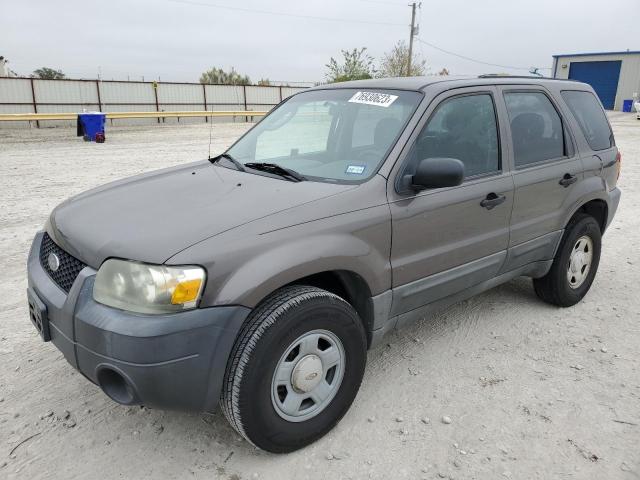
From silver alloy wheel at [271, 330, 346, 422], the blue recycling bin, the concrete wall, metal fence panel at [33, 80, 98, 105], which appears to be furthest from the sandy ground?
the concrete wall

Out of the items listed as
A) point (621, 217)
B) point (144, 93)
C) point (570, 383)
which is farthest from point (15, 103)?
point (570, 383)

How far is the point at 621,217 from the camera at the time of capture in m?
7.17

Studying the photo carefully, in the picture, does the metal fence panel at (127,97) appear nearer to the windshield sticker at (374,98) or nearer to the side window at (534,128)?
the side window at (534,128)

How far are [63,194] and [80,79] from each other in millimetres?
19038

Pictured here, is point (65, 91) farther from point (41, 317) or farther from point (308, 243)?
point (308, 243)

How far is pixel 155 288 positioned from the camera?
7.09 feet

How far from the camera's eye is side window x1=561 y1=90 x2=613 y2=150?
4184 millimetres

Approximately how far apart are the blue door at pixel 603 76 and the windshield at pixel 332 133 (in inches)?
1689

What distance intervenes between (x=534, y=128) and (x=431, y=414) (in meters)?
2.18

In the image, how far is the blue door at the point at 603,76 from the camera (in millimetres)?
39875

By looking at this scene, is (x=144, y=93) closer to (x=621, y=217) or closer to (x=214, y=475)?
(x=621, y=217)

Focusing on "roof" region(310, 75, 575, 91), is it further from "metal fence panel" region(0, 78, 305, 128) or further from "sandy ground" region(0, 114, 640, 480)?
"metal fence panel" region(0, 78, 305, 128)

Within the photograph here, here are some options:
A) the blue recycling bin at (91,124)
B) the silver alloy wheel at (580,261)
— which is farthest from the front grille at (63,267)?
the blue recycling bin at (91,124)

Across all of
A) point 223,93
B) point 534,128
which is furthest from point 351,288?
point 223,93
